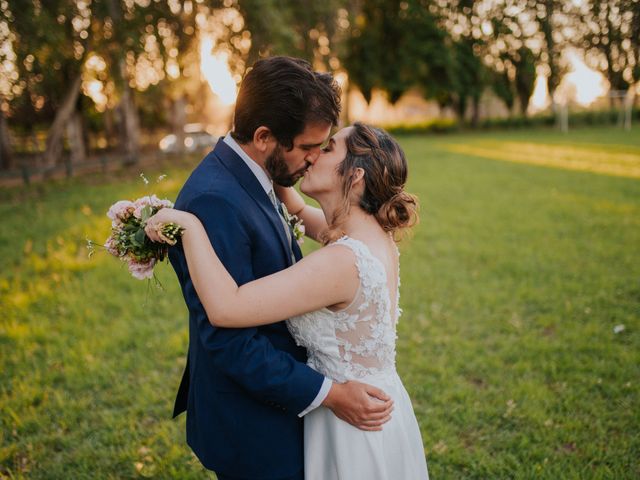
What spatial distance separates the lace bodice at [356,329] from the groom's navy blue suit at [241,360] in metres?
0.12

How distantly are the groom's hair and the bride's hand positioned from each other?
0.44 m

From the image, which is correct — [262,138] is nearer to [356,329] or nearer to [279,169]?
[279,169]

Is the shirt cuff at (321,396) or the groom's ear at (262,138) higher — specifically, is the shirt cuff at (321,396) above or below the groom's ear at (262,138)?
below

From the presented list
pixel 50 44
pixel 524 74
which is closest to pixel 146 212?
pixel 50 44

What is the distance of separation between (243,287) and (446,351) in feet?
12.5

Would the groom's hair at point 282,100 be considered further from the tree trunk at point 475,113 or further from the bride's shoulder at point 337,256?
the tree trunk at point 475,113

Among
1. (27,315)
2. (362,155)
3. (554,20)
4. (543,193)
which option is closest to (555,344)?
(362,155)

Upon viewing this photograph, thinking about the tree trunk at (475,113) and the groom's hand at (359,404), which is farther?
the tree trunk at (475,113)

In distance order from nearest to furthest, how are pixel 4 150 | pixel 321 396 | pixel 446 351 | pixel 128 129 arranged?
pixel 321 396
pixel 446 351
pixel 4 150
pixel 128 129

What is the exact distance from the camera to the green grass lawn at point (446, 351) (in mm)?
3586

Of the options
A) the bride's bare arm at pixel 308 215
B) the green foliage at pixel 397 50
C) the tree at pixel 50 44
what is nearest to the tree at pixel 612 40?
the green foliage at pixel 397 50

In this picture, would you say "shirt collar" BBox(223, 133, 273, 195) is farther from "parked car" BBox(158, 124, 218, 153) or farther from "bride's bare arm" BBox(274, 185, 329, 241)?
"parked car" BBox(158, 124, 218, 153)

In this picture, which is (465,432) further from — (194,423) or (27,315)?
(27,315)

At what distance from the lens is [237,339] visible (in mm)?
1746
